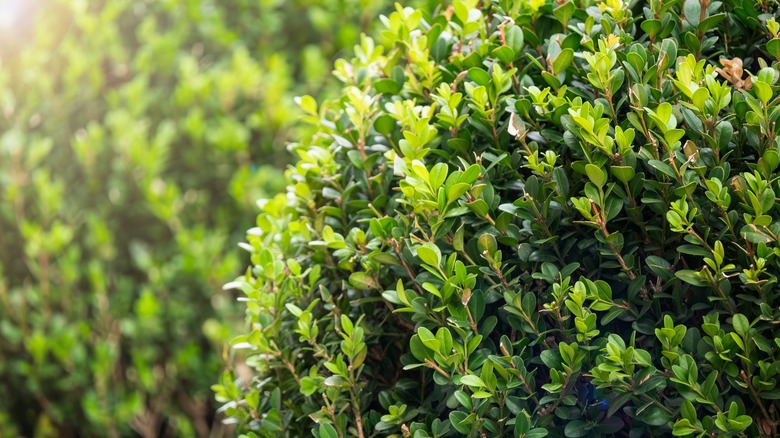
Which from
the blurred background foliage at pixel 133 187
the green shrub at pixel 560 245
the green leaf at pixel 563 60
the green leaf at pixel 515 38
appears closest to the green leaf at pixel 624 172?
the green shrub at pixel 560 245

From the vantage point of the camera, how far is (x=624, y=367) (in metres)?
1.40

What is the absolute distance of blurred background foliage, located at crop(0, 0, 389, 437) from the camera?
3.90 metres

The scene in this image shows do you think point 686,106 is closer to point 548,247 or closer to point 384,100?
point 548,247

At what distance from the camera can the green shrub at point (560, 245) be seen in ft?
4.66

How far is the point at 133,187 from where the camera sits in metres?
4.09

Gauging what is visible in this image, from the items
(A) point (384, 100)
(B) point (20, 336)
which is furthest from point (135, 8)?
(A) point (384, 100)

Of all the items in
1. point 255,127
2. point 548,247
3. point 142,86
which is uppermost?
point 548,247

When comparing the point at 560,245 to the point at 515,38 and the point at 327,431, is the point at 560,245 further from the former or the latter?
the point at 327,431

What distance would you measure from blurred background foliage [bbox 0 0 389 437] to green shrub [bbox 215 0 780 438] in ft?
7.27

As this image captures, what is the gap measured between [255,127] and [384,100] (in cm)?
233

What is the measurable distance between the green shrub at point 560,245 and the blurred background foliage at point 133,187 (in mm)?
2215

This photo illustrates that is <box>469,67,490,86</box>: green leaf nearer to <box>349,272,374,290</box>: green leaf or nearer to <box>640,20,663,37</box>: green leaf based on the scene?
<box>640,20,663,37</box>: green leaf

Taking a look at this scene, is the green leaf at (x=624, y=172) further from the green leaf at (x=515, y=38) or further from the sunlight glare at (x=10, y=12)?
the sunlight glare at (x=10, y=12)

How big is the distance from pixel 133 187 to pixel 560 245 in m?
3.07
